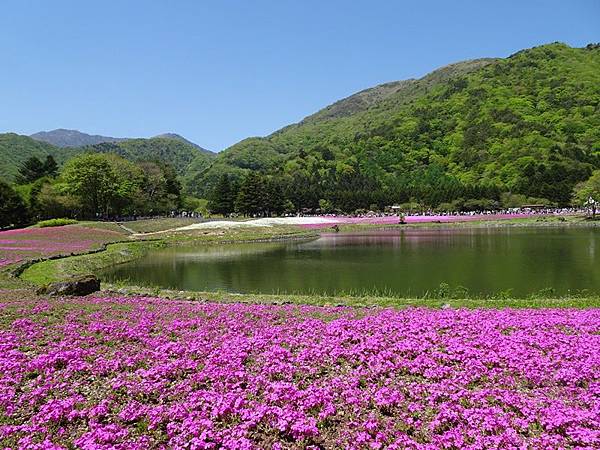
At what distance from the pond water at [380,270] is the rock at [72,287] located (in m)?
5.72

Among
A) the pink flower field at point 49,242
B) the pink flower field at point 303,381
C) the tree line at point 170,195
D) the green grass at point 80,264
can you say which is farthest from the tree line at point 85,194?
the pink flower field at point 303,381

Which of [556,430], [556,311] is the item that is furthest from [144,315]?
[556,311]

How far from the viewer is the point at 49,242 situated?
4347 cm

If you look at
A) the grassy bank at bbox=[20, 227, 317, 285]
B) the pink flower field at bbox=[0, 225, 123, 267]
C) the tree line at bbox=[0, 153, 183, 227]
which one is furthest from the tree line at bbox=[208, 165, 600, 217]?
the pink flower field at bbox=[0, 225, 123, 267]

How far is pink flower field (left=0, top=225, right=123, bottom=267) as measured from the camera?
34250 millimetres

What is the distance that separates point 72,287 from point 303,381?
15.5 metres

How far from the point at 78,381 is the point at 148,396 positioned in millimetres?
1948

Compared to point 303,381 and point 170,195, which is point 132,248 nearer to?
point 303,381

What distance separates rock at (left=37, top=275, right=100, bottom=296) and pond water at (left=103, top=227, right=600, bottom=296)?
225 inches

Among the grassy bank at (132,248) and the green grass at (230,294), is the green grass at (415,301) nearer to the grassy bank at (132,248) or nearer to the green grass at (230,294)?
the green grass at (230,294)

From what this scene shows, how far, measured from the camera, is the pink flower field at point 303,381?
6.74m

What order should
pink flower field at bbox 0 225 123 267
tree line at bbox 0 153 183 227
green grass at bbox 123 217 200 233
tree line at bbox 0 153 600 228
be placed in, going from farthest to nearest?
tree line at bbox 0 153 600 228, tree line at bbox 0 153 183 227, green grass at bbox 123 217 200 233, pink flower field at bbox 0 225 123 267

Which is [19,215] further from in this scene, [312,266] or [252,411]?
[252,411]

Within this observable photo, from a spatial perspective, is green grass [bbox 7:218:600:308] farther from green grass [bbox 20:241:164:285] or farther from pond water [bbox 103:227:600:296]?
pond water [bbox 103:227:600:296]
